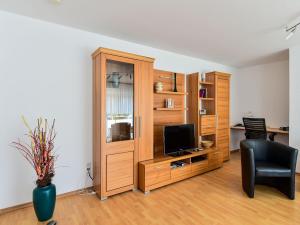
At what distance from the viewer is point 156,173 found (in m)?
2.82

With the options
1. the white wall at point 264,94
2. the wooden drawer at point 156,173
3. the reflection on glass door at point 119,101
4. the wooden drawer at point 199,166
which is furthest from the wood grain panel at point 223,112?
the reflection on glass door at point 119,101

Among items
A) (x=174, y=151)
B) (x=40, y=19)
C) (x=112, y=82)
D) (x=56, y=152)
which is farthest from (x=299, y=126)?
(x=40, y=19)

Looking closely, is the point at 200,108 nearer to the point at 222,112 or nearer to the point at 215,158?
the point at 222,112

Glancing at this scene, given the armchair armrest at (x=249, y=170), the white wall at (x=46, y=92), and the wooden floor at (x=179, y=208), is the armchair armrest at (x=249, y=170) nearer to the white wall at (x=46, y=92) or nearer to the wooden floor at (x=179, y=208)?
the wooden floor at (x=179, y=208)

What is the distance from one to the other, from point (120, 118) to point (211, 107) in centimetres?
240

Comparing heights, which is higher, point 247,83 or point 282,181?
point 247,83

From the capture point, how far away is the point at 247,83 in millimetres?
5152

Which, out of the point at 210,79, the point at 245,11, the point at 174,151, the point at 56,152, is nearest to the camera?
the point at 245,11

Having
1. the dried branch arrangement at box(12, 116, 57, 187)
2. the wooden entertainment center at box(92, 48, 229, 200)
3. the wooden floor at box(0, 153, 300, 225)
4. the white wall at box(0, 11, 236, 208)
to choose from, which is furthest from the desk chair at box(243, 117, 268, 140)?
the dried branch arrangement at box(12, 116, 57, 187)

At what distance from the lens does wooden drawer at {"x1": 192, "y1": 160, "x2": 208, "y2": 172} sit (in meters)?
3.35

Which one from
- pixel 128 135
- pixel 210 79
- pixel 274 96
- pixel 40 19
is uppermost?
pixel 40 19

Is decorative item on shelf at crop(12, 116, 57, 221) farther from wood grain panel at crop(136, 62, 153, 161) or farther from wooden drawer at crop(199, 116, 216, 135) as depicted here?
wooden drawer at crop(199, 116, 216, 135)

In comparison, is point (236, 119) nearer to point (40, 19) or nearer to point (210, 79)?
point (210, 79)

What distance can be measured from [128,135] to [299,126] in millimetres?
3264
